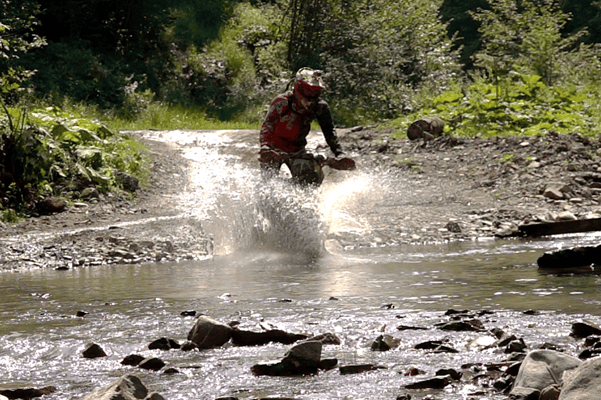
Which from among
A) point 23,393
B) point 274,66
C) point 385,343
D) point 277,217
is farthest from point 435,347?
point 274,66

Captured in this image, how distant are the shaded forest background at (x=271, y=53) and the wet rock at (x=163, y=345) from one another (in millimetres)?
16081

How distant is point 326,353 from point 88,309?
7.81ft

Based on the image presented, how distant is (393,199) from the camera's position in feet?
41.8

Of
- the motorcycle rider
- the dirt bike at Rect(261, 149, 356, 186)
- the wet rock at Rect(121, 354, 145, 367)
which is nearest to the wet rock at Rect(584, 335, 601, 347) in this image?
the wet rock at Rect(121, 354, 145, 367)

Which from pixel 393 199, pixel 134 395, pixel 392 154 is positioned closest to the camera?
pixel 134 395

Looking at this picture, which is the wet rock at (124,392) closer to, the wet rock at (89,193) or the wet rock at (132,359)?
the wet rock at (132,359)

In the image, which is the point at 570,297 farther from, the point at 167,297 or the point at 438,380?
the point at 167,297

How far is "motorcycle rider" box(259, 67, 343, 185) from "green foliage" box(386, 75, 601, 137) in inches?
312

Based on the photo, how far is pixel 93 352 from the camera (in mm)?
4297

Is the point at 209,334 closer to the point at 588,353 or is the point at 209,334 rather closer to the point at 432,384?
the point at 432,384

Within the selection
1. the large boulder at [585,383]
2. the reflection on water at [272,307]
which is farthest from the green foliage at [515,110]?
the large boulder at [585,383]

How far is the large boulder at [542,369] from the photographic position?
3168 millimetres

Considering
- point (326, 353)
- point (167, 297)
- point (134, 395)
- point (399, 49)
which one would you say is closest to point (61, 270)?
point (167, 297)

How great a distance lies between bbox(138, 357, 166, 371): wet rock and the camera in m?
3.97
